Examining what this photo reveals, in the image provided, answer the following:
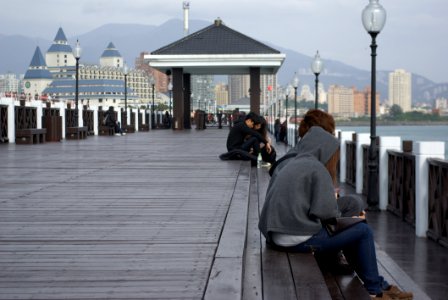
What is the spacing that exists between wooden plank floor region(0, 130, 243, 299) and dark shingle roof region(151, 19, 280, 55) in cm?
2847

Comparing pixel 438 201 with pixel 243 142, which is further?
pixel 243 142

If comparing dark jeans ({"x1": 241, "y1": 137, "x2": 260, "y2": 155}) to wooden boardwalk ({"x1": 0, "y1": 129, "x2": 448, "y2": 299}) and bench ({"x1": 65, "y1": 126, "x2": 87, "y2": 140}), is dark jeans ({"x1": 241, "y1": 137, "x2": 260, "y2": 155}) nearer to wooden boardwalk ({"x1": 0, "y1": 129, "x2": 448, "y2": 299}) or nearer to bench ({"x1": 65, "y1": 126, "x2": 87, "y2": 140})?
wooden boardwalk ({"x1": 0, "y1": 129, "x2": 448, "y2": 299})

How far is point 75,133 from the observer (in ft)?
95.6

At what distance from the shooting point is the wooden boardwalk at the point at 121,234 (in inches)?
169

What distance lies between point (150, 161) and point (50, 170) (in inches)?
113

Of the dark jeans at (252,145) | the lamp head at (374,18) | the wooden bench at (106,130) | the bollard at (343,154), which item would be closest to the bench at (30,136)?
the wooden bench at (106,130)

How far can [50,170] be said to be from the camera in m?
12.8

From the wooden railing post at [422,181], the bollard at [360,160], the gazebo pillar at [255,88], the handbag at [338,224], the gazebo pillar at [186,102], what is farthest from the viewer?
the gazebo pillar at [186,102]

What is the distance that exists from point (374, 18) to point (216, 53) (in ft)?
88.9

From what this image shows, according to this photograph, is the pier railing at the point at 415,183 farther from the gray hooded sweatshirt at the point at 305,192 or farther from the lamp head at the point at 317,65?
the lamp head at the point at 317,65

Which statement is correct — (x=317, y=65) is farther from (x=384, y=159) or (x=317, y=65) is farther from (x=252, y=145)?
(x=384, y=159)

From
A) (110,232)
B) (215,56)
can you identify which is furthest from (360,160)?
(215,56)

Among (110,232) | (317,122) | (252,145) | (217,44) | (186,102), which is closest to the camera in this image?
(317,122)

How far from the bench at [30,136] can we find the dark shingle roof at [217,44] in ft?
52.2
